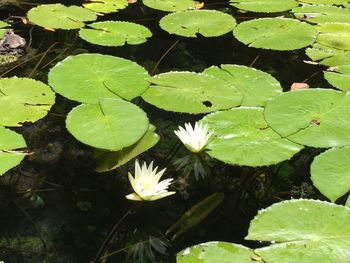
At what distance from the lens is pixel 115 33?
7.86ft

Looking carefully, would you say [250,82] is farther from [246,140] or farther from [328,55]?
[328,55]

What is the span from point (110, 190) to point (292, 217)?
0.58 meters

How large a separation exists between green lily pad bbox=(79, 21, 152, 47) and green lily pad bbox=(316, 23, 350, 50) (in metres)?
0.93

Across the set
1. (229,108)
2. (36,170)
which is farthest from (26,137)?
(229,108)

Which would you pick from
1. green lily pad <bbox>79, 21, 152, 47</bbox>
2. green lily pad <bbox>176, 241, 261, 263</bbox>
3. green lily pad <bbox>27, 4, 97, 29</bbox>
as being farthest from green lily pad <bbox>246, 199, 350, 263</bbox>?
green lily pad <bbox>27, 4, 97, 29</bbox>

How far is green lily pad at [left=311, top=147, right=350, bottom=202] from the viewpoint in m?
1.39

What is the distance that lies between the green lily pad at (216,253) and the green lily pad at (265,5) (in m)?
1.82

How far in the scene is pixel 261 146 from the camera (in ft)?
5.09

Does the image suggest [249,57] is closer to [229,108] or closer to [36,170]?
[229,108]

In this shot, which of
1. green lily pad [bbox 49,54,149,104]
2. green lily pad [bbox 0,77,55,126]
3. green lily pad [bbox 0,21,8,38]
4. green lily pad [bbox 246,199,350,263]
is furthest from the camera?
green lily pad [bbox 0,21,8,38]

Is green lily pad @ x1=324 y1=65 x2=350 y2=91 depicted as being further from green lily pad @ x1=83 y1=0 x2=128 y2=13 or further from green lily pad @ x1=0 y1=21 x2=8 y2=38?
green lily pad @ x1=0 y1=21 x2=8 y2=38

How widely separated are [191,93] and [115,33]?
0.75m

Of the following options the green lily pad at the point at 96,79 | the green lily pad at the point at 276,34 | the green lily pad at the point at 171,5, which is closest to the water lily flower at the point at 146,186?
the green lily pad at the point at 96,79

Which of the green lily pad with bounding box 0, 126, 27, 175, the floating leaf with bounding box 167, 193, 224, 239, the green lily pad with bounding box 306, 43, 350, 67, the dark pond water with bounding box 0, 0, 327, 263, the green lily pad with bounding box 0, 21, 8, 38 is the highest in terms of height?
the green lily pad with bounding box 306, 43, 350, 67
